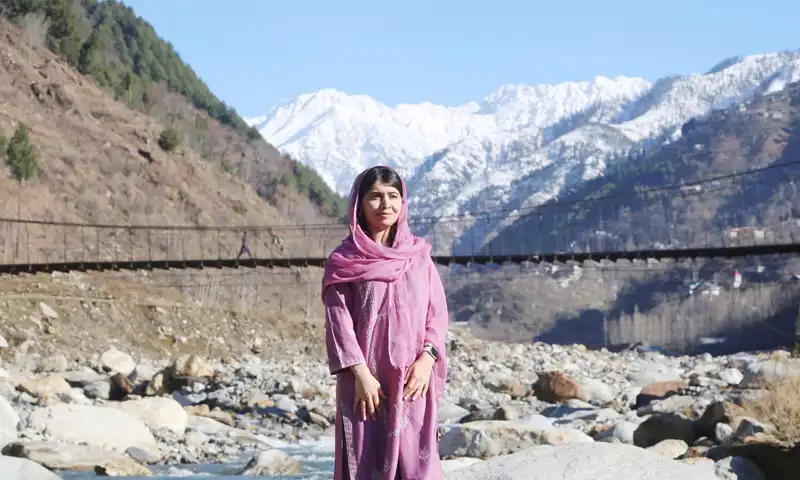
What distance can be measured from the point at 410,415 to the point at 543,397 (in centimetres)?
1851

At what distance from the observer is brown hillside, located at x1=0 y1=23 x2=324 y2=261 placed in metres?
43.6

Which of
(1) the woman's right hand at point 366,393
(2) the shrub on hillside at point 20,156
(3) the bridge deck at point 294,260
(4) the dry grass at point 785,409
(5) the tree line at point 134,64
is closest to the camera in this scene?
(1) the woman's right hand at point 366,393

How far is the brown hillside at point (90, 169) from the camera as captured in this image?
143 ft

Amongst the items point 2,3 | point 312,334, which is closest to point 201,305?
point 312,334

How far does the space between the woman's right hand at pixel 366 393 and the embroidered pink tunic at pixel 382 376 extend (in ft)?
0.08

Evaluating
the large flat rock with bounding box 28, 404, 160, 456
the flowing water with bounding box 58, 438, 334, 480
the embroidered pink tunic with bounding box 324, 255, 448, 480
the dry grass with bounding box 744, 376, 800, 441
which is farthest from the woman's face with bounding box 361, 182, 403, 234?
the large flat rock with bounding box 28, 404, 160, 456

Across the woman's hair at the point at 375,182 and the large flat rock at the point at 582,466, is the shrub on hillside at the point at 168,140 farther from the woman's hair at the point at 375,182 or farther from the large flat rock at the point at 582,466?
the woman's hair at the point at 375,182

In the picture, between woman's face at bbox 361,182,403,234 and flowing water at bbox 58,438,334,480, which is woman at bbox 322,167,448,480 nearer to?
woman's face at bbox 361,182,403,234

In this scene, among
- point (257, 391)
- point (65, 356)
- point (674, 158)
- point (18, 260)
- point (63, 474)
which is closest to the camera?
point (63, 474)

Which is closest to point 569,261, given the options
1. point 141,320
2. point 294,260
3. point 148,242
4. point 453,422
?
point 294,260

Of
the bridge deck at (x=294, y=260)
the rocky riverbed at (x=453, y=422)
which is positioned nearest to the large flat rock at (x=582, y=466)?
the rocky riverbed at (x=453, y=422)

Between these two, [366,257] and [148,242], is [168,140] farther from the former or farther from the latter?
[366,257]

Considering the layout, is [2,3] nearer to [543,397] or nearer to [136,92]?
[136,92]

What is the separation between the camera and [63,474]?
432 inches
